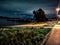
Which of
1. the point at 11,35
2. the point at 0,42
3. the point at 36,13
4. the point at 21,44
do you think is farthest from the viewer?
the point at 36,13

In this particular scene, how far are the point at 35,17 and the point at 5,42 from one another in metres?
62.9

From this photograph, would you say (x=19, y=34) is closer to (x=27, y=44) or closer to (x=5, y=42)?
(x=27, y=44)

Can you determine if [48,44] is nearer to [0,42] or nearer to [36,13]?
[0,42]

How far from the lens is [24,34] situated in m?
17.8

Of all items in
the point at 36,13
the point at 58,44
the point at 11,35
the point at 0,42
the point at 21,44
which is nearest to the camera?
the point at 0,42

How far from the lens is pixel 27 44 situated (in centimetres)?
1537

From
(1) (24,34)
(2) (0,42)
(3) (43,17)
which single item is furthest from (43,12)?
(2) (0,42)

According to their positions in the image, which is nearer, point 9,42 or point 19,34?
point 9,42

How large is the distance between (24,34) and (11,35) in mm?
2223

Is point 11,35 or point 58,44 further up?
point 11,35

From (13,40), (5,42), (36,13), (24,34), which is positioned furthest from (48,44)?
(36,13)

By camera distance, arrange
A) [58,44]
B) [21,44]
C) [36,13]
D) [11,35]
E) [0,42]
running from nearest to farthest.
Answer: [0,42] < [21,44] < [11,35] < [58,44] < [36,13]

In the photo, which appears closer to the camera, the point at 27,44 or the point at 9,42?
the point at 9,42

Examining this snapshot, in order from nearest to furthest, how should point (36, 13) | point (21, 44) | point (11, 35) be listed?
1. point (21, 44)
2. point (11, 35)
3. point (36, 13)
